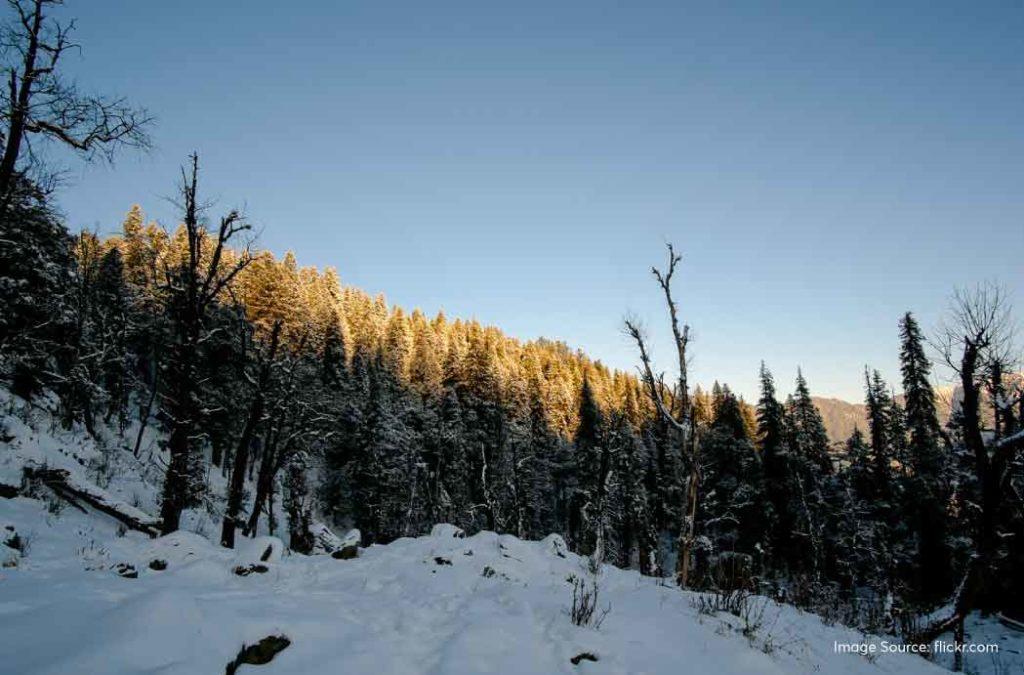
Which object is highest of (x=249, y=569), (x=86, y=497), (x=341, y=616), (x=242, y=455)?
(x=242, y=455)

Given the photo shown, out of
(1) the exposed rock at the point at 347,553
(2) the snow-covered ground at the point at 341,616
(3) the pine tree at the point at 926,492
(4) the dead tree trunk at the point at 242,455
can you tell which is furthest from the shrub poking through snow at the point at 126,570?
(3) the pine tree at the point at 926,492

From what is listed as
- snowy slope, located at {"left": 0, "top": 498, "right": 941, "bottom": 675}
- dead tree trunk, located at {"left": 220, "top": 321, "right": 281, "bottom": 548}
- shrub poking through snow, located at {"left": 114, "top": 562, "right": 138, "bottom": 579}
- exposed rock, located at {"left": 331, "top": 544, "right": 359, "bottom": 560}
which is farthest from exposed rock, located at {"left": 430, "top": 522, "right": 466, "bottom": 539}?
shrub poking through snow, located at {"left": 114, "top": 562, "right": 138, "bottom": 579}

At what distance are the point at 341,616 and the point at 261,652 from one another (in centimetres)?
155

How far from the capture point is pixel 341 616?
222 inches

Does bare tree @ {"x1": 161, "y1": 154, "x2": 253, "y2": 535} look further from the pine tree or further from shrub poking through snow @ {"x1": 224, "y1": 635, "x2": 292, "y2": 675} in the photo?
the pine tree

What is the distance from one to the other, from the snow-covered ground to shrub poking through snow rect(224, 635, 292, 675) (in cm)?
6

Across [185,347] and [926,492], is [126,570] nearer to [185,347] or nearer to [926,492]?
[185,347]

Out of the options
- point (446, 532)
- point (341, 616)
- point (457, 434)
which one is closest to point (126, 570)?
point (341, 616)

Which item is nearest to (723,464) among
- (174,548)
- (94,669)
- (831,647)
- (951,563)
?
(951,563)

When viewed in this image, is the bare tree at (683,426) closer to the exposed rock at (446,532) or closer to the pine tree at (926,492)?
the exposed rock at (446,532)

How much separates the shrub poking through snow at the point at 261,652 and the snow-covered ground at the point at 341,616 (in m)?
0.06

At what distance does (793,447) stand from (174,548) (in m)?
39.3

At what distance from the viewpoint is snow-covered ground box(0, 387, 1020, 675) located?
3875 mm

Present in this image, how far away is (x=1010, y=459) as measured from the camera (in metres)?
12.1
